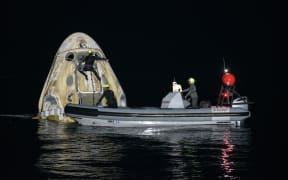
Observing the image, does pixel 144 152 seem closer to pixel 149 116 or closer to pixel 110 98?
pixel 149 116

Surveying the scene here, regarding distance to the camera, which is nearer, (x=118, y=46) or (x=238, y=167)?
(x=238, y=167)

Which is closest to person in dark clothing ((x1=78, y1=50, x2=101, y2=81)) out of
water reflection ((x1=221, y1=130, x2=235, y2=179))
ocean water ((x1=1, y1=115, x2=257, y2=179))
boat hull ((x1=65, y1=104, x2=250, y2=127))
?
boat hull ((x1=65, y1=104, x2=250, y2=127))

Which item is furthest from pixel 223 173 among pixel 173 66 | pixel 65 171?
pixel 173 66

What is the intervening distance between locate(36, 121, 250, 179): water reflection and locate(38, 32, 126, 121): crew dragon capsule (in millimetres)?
1620

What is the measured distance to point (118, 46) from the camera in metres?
185

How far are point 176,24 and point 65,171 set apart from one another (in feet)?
538

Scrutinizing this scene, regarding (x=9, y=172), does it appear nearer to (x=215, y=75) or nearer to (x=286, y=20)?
(x=215, y=75)

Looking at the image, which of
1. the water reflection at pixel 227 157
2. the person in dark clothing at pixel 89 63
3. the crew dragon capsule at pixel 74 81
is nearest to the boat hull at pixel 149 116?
the crew dragon capsule at pixel 74 81

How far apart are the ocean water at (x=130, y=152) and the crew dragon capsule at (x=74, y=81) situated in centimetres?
138

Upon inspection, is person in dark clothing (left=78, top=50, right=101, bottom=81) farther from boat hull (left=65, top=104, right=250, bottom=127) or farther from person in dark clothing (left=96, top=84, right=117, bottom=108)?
person in dark clothing (left=96, top=84, right=117, bottom=108)

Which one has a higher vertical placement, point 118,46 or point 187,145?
point 118,46

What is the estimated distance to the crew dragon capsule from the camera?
38844mm

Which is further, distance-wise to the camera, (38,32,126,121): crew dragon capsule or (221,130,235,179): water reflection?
(38,32,126,121): crew dragon capsule

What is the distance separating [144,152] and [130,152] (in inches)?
23.6
